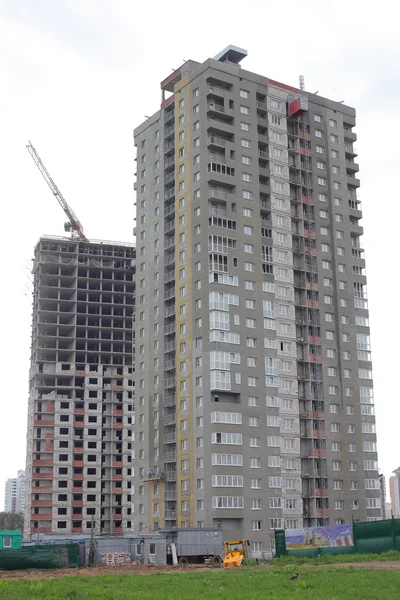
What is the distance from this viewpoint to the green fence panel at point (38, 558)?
251ft

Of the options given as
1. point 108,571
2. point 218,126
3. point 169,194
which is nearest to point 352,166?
point 218,126

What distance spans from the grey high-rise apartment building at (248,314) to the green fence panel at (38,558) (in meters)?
30.9

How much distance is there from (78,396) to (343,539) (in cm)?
11926

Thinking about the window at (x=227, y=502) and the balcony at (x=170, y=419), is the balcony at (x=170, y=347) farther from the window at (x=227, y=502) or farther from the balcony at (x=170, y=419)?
the window at (x=227, y=502)

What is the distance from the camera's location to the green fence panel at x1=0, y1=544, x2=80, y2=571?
76375mm

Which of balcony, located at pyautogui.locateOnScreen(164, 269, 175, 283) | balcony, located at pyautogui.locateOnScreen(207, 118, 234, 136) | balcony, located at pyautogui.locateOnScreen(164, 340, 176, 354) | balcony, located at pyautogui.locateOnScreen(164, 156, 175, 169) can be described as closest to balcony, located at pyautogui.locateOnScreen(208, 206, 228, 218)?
balcony, located at pyautogui.locateOnScreen(164, 269, 175, 283)

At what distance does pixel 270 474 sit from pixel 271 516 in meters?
5.91

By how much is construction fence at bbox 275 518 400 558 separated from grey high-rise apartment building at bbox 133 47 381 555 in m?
24.7

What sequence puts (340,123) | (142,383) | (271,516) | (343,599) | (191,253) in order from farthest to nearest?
(340,123)
(142,383)
(191,253)
(271,516)
(343,599)

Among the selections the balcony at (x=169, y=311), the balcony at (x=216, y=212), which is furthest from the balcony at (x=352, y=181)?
the balcony at (x=169, y=311)

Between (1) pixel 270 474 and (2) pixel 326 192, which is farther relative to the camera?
(2) pixel 326 192

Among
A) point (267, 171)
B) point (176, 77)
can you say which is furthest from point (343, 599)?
point (176, 77)

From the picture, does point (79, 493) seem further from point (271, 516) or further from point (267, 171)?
point (267, 171)

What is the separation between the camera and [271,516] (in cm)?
11462
